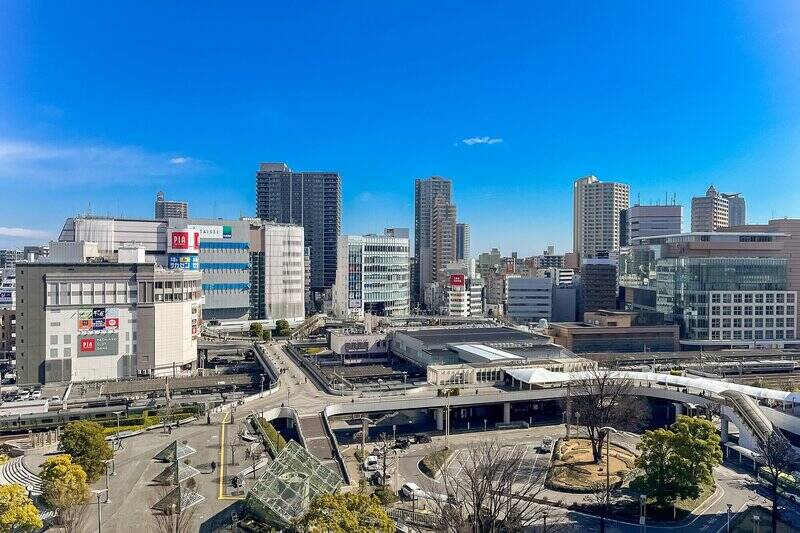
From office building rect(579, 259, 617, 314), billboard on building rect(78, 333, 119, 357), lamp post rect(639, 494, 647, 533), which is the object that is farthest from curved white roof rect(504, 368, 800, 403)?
office building rect(579, 259, 617, 314)

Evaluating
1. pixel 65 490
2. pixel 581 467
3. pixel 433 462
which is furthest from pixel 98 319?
pixel 581 467

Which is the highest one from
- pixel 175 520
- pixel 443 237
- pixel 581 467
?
pixel 443 237

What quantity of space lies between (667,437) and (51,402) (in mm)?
41198

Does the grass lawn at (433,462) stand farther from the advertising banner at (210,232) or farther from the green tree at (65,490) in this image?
the advertising banner at (210,232)

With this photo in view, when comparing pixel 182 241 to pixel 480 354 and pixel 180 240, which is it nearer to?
pixel 180 240

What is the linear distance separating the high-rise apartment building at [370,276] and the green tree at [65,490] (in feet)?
242

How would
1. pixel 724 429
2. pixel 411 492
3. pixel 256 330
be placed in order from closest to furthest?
pixel 411 492
pixel 724 429
pixel 256 330

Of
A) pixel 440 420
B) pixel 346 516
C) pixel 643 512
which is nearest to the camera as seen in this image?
pixel 346 516

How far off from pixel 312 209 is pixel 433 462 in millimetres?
103739

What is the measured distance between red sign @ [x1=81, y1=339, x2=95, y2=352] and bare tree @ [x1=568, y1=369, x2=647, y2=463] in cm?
3995

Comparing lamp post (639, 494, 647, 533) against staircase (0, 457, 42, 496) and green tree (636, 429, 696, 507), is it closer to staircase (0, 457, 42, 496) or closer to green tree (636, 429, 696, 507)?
green tree (636, 429, 696, 507)

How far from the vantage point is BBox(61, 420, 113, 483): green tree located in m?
28.5

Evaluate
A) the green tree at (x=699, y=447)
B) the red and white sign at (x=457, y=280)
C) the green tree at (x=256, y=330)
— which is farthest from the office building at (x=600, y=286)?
the green tree at (x=699, y=447)

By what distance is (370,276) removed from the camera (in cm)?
10312
